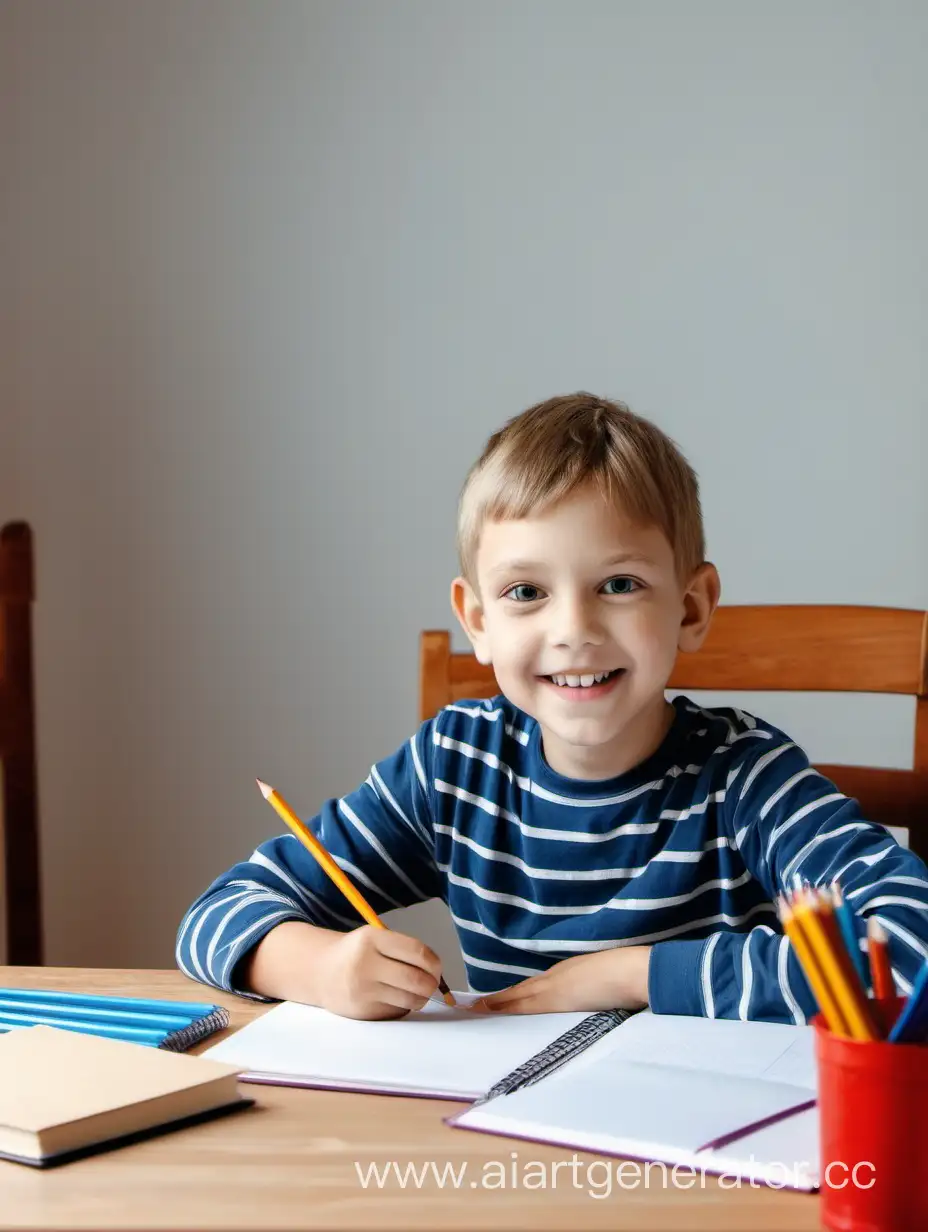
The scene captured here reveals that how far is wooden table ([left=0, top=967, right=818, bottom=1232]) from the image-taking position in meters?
0.52

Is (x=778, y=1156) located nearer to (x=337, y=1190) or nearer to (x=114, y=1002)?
(x=337, y=1190)

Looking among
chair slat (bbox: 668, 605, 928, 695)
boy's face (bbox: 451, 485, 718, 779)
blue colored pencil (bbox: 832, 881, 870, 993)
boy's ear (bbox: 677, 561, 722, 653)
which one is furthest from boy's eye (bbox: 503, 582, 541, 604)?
blue colored pencil (bbox: 832, 881, 870, 993)

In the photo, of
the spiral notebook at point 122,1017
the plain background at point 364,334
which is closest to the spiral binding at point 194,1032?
the spiral notebook at point 122,1017

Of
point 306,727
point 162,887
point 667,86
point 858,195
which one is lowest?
point 162,887

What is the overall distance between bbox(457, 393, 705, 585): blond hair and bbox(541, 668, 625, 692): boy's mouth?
10 centimetres

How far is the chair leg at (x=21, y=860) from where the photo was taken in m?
1.69

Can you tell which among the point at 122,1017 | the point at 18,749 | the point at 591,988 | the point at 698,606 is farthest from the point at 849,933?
the point at 18,749

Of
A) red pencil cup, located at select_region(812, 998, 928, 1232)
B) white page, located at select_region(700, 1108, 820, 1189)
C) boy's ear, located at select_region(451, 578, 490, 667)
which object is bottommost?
white page, located at select_region(700, 1108, 820, 1189)

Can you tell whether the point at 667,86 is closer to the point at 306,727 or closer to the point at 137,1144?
the point at 306,727

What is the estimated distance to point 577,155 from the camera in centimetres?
196

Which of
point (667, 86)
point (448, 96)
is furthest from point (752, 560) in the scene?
point (448, 96)

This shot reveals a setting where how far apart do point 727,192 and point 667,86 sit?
17cm

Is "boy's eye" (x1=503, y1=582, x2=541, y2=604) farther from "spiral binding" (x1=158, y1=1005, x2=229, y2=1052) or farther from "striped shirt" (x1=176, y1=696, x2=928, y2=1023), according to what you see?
"spiral binding" (x1=158, y1=1005, x2=229, y2=1052)

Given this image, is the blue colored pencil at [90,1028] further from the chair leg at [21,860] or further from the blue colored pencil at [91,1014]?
the chair leg at [21,860]
